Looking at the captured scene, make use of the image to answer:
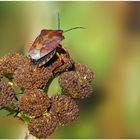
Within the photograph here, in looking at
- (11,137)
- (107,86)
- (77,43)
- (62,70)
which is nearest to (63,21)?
(77,43)

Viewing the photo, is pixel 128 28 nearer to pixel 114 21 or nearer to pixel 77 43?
pixel 114 21

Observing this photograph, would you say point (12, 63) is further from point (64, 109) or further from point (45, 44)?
point (64, 109)

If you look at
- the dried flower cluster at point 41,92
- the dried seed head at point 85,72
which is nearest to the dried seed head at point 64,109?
the dried flower cluster at point 41,92

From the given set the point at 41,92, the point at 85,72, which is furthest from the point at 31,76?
the point at 85,72

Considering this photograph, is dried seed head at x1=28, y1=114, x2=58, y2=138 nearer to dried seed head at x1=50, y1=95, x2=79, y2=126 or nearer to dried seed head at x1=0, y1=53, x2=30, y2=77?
dried seed head at x1=50, y1=95, x2=79, y2=126

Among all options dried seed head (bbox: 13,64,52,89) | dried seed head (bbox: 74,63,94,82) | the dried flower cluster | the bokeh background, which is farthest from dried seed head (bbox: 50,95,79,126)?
the bokeh background

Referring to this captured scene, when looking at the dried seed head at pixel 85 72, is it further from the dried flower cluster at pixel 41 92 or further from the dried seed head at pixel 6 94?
the dried seed head at pixel 6 94
